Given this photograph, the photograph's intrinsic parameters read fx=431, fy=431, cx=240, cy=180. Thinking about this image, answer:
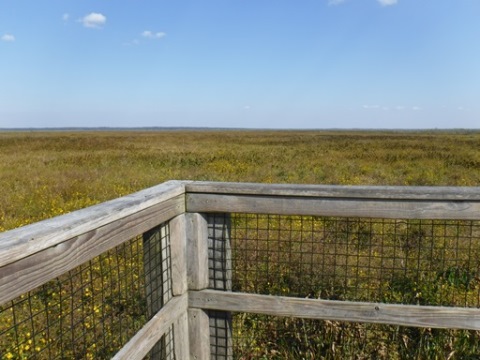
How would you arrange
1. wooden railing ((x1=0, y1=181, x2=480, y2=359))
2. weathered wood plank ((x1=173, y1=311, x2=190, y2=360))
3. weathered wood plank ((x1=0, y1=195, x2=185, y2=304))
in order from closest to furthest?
weathered wood plank ((x1=0, y1=195, x2=185, y2=304))
wooden railing ((x1=0, y1=181, x2=480, y2=359))
weathered wood plank ((x1=173, y1=311, x2=190, y2=360))

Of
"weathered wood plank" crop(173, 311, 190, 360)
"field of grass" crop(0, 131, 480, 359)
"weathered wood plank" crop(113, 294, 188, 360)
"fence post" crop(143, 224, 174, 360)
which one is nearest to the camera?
"weathered wood plank" crop(113, 294, 188, 360)

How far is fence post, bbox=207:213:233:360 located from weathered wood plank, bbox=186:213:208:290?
0.07 meters

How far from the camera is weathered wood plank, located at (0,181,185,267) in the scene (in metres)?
1.18

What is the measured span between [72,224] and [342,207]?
132cm

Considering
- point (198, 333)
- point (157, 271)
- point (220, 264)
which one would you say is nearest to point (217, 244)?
point (220, 264)

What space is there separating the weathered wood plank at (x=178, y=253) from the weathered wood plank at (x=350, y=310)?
0.49 ft

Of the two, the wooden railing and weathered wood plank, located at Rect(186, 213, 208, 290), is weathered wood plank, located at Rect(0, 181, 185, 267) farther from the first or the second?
weathered wood plank, located at Rect(186, 213, 208, 290)

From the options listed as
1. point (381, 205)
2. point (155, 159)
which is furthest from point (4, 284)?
point (155, 159)

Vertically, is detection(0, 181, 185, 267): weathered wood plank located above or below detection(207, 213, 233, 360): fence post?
above

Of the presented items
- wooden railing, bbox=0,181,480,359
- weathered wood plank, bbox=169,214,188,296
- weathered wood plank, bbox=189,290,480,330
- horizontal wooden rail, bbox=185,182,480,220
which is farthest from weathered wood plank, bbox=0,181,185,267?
weathered wood plank, bbox=189,290,480,330

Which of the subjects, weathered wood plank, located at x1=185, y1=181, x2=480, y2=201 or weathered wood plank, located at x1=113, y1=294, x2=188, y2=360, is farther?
weathered wood plank, located at x1=185, y1=181, x2=480, y2=201

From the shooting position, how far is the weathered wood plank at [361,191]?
2092 mm

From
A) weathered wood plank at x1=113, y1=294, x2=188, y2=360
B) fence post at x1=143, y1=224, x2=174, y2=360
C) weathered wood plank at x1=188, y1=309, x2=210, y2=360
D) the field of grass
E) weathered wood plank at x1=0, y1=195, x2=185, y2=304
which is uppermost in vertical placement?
weathered wood plank at x1=0, y1=195, x2=185, y2=304

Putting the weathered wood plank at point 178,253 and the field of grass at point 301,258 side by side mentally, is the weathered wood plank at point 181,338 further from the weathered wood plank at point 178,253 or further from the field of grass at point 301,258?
the field of grass at point 301,258
